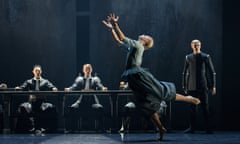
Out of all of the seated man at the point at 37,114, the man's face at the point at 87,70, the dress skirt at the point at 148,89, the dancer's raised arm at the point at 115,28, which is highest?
the dancer's raised arm at the point at 115,28

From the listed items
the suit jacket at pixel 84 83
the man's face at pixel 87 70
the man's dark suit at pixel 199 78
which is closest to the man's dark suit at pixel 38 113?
the suit jacket at pixel 84 83

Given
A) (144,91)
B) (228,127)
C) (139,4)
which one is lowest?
(228,127)

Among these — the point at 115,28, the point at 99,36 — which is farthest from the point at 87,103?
the point at 115,28

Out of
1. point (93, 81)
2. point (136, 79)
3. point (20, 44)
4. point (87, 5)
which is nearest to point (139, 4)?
point (87, 5)

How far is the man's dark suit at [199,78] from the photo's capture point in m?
8.82

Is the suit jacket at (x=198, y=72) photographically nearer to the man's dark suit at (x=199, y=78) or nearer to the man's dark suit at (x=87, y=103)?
the man's dark suit at (x=199, y=78)

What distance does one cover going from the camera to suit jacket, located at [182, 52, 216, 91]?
28.9 ft

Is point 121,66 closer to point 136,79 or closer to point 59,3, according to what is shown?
point 59,3

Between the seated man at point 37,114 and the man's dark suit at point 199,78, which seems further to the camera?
the seated man at point 37,114

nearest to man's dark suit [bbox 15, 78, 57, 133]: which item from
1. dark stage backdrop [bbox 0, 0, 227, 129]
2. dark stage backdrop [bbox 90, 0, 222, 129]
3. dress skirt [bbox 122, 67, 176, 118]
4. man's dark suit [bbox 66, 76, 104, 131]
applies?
man's dark suit [bbox 66, 76, 104, 131]

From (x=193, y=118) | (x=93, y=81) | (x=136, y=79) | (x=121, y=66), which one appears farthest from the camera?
(x=121, y=66)

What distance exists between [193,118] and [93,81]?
236cm

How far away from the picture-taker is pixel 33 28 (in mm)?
10852

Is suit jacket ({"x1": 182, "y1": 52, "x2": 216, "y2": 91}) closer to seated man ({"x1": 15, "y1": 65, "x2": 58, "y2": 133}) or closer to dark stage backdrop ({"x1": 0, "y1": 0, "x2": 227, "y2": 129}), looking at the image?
dark stage backdrop ({"x1": 0, "y1": 0, "x2": 227, "y2": 129})
